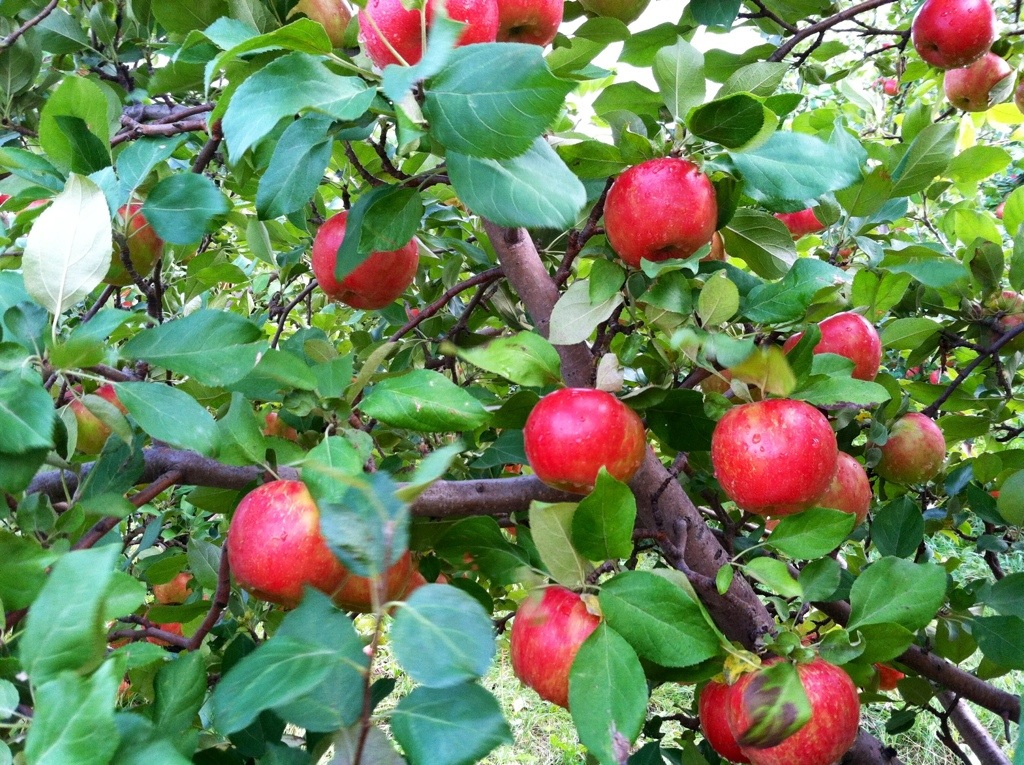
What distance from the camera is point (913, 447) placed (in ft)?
4.13

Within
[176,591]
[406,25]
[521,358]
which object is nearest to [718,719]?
[521,358]

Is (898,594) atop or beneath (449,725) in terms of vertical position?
beneath

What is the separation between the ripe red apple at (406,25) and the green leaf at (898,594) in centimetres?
71

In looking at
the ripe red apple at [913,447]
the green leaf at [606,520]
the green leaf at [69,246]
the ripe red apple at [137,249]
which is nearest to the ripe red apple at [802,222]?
the ripe red apple at [913,447]

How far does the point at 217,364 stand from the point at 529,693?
2.89 m

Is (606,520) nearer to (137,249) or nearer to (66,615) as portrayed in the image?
(66,615)

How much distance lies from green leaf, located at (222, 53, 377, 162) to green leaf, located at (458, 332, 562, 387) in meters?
0.27

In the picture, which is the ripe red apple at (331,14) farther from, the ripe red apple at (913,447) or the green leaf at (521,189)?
the ripe red apple at (913,447)

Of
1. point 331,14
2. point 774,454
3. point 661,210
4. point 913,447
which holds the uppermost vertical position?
point 331,14

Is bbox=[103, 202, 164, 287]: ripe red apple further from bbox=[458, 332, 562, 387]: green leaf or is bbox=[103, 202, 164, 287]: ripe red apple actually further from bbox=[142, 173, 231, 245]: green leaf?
bbox=[458, 332, 562, 387]: green leaf

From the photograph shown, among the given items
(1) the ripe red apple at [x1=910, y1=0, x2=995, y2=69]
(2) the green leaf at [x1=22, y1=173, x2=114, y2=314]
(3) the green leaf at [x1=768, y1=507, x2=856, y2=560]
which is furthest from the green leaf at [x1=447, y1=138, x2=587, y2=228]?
(1) the ripe red apple at [x1=910, y1=0, x2=995, y2=69]

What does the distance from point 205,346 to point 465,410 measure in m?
0.25

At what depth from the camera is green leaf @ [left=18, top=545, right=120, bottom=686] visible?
43 cm

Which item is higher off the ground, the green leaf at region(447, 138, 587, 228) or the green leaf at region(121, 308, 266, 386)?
the green leaf at region(447, 138, 587, 228)
